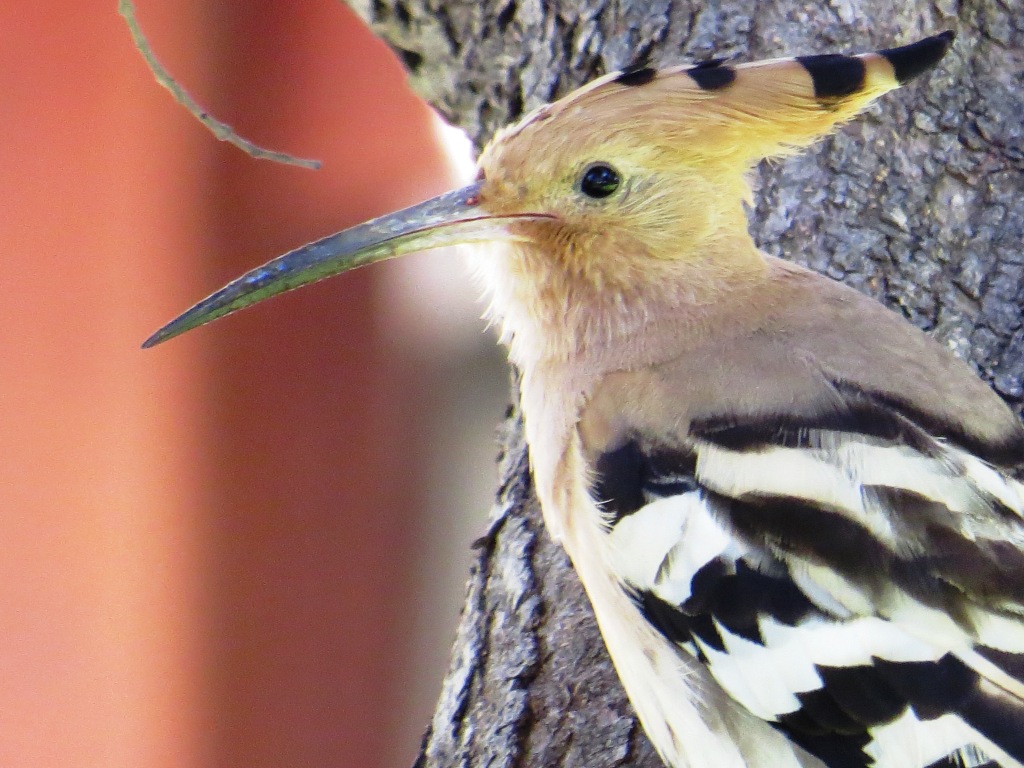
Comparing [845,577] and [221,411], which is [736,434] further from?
[221,411]

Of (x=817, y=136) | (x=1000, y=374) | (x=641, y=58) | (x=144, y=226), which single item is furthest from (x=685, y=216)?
(x=144, y=226)

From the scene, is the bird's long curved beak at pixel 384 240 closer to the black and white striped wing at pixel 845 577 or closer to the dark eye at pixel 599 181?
the dark eye at pixel 599 181

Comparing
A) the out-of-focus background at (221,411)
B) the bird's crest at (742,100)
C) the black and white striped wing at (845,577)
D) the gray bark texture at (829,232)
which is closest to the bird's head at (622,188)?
the bird's crest at (742,100)

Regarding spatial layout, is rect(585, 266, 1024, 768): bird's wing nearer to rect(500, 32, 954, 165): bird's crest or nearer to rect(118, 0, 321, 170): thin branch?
rect(500, 32, 954, 165): bird's crest

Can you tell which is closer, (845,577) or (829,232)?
(845,577)

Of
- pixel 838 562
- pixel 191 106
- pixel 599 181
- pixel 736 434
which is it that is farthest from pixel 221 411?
pixel 838 562

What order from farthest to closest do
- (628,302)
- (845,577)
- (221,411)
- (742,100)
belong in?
(221,411) < (628,302) < (742,100) < (845,577)
